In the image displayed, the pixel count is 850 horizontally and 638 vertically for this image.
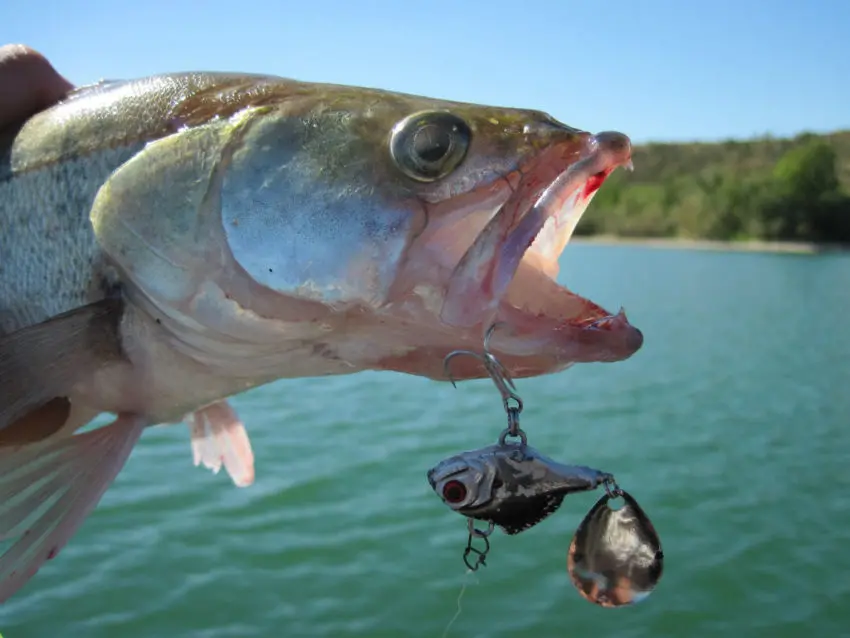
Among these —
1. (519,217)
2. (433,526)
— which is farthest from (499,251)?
(433,526)

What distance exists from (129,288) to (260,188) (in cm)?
41

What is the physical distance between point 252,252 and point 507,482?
0.71 m

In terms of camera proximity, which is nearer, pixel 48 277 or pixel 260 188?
pixel 260 188

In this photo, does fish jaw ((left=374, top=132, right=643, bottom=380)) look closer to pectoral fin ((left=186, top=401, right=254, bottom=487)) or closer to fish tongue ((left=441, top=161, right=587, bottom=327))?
fish tongue ((left=441, top=161, right=587, bottom=327))

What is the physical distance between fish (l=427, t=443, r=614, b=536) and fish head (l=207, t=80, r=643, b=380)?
20 cm

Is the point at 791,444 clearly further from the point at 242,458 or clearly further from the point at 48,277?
the point at 48,277

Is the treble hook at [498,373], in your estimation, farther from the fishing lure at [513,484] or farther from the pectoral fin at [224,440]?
the pectoral fin at [224,440]

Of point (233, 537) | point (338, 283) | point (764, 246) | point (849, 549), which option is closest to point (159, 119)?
point (338, 283)

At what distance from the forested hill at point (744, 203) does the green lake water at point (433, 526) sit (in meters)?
56.0

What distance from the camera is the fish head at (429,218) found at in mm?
1623

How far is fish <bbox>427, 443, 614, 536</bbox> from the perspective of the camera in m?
1.66

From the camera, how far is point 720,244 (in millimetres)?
65375

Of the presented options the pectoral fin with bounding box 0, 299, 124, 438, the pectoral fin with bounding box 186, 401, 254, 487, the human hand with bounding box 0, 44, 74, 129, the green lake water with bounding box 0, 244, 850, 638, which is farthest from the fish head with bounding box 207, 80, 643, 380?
the green lake water with bounding box 0, 244, 850, 638

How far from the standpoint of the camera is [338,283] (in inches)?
66.9
